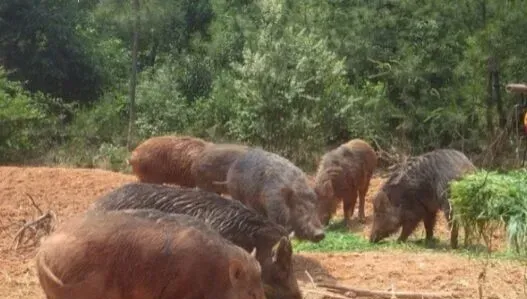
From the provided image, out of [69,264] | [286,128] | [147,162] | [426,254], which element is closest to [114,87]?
[286,128]

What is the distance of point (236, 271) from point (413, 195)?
331 inches

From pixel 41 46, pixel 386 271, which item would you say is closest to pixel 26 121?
pixel 41 46

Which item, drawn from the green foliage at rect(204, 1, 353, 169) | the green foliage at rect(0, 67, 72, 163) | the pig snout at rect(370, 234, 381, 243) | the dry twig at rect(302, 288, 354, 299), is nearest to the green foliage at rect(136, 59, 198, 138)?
the green foliage at rect(0, 67, 72, 163)

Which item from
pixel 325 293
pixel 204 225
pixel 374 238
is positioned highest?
pixel 204 225

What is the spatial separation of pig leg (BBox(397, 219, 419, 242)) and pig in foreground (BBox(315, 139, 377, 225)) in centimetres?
228

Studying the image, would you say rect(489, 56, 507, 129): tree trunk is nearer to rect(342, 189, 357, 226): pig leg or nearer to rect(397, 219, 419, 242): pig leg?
rect(342, 189, 357, 226): pig leg

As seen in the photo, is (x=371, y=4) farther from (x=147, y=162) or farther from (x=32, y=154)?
(x=147, y=162)

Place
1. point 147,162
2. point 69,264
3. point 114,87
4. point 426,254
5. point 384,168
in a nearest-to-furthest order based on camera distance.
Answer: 1. point 69,264
2. point 426,254
3. point 147,162
4. point 384,168
5. point 114,87

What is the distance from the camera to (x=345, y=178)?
Answer: 17250 millimetres

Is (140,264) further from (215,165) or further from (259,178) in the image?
(215,165)

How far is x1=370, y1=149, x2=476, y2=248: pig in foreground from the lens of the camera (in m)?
13.7

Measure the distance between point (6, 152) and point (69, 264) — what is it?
20469 mm

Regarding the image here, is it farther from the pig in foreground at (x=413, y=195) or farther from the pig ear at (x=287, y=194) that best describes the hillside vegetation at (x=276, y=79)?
the pig ear at (x=287, y=194)

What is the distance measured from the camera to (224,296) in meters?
6.05
